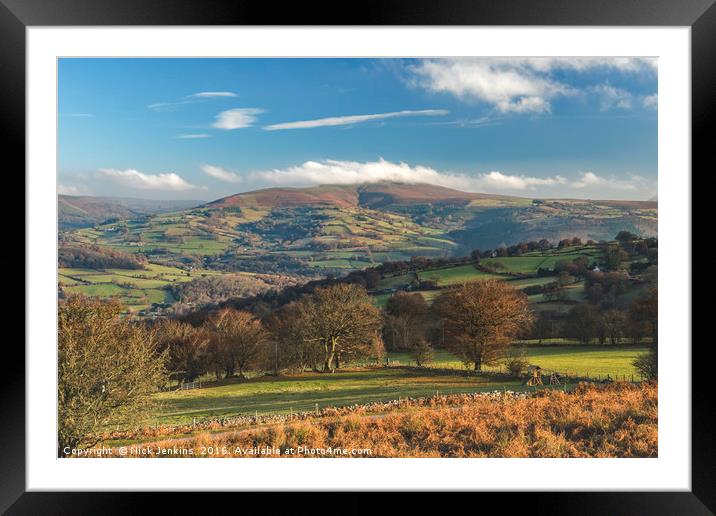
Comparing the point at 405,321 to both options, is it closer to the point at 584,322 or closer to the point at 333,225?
the point at 333,225

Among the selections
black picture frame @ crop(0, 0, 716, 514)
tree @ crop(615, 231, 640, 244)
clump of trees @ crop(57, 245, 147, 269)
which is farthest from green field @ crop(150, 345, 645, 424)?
black picture frame @ crop(0, 0, 716, 514)

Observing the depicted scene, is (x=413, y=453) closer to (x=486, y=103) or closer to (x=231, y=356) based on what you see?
(x=231, y=356)

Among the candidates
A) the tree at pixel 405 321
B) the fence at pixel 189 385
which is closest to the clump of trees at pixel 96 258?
the fence at pixel 189 385

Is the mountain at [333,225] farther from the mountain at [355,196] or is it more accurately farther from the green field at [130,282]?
the green field at [130,282]
